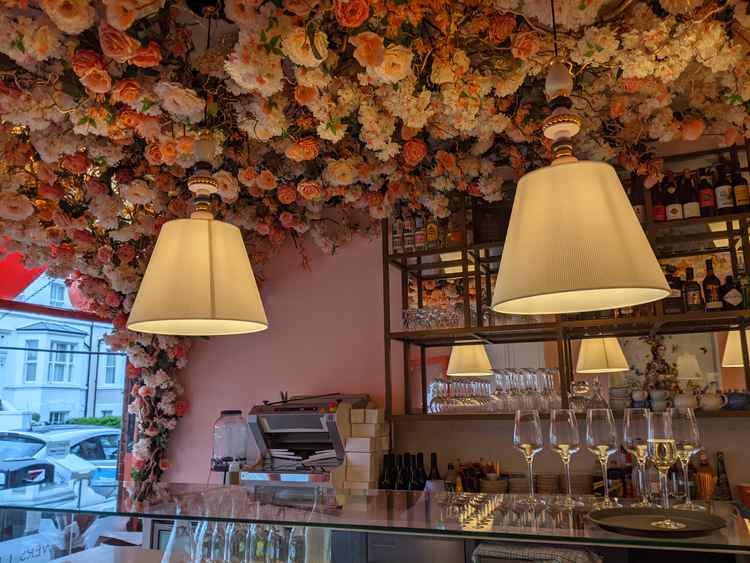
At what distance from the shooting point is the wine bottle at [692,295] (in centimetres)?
327

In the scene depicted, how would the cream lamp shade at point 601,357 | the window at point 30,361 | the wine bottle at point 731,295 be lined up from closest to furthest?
the wine bottle at point 731,295, the cream lamp shade at point 601,357, the window at point 30,361

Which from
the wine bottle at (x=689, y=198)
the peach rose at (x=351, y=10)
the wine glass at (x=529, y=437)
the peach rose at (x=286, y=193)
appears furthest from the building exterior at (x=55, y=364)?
the wine bottle at (x=689, y=198)

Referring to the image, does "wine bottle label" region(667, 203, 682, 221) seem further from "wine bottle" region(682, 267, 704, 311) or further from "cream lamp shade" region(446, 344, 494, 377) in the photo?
"cream lamp shade" region(446, 344, 494, 377)

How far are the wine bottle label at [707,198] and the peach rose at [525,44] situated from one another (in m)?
1.52

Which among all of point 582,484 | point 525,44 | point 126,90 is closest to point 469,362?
point 582,484

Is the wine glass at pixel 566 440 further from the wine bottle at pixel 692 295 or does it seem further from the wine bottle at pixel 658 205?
the wine bottle at pixel 658 205

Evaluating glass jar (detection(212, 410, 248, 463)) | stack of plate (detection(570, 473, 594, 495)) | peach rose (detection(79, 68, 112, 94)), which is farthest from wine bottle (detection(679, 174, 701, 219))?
glass jar (detection(212, 410, 248, 463))

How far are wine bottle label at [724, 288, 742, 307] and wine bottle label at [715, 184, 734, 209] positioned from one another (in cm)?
44

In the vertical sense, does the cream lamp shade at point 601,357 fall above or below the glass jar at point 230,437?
above

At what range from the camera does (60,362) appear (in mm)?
5383

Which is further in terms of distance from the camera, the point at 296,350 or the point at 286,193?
the point at 296,350

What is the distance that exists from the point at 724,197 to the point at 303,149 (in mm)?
2190

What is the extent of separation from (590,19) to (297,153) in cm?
139

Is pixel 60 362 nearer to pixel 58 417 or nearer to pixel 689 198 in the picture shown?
pixel 58 417
